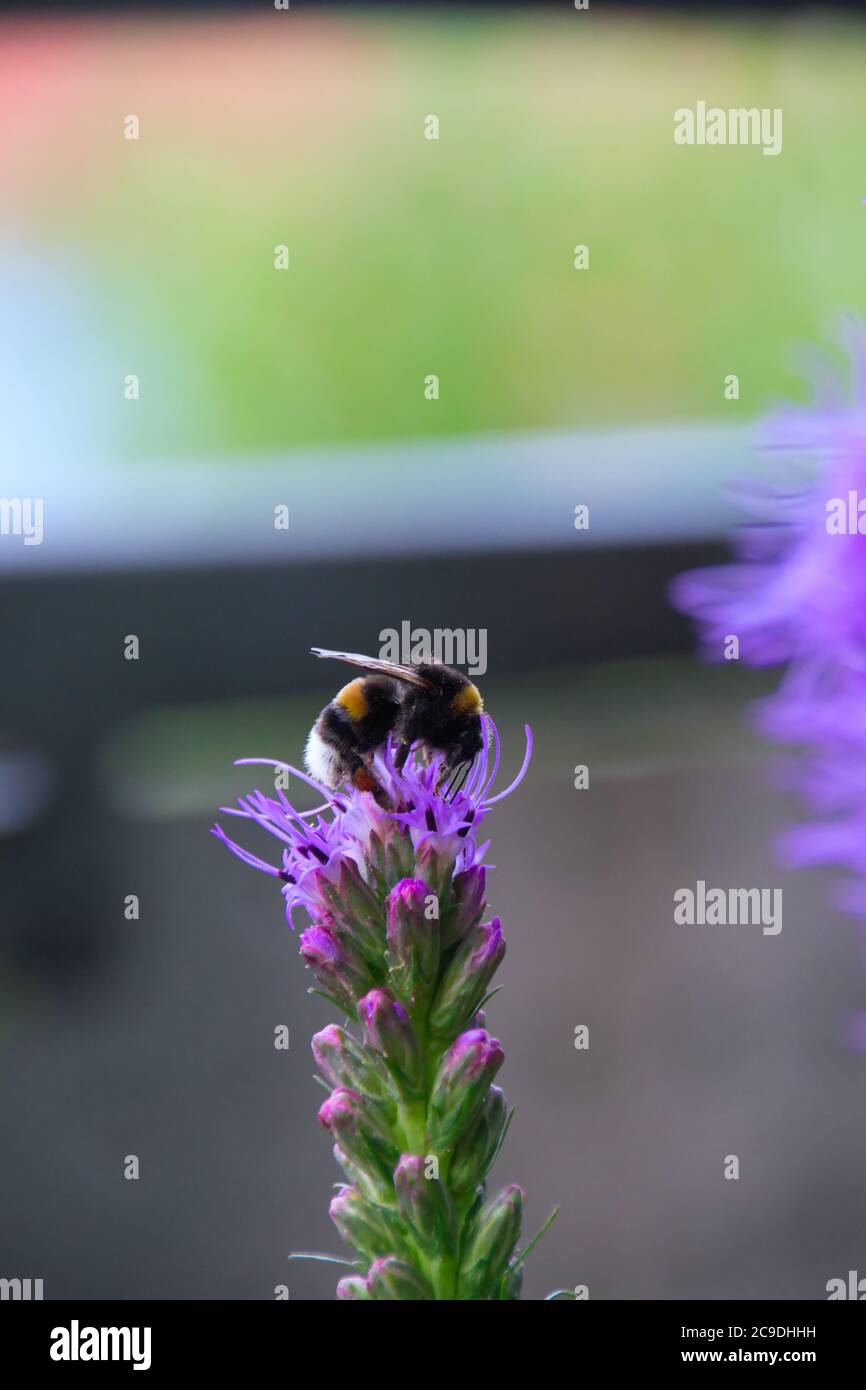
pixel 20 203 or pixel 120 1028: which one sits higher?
pixel 20 203

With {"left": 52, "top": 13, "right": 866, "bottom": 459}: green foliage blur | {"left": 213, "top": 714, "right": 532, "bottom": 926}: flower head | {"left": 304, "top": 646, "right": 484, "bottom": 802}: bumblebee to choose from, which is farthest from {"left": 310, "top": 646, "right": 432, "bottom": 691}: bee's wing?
{"left": 52, "top": 13, "right": 866, "bottom": 459}: green foliage blur

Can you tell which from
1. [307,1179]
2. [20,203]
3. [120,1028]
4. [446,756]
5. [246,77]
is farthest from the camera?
[20,203]

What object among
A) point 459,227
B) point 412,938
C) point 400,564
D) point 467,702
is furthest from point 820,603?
point 459,227

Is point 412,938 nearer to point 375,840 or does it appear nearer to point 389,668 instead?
point 375,840

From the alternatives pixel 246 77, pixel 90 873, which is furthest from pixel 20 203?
pixel 90 873

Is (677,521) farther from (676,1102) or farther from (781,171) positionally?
(676,1102)

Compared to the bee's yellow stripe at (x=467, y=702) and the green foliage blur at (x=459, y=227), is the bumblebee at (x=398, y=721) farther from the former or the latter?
the green foliage blur at (x=459, y=227)

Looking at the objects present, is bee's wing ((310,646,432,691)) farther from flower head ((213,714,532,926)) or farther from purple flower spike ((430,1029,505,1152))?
purple flower spike ((430,1029,505,1152))

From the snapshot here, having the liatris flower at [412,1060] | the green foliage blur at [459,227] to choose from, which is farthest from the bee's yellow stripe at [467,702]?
the green foliage blur at [459,227]
